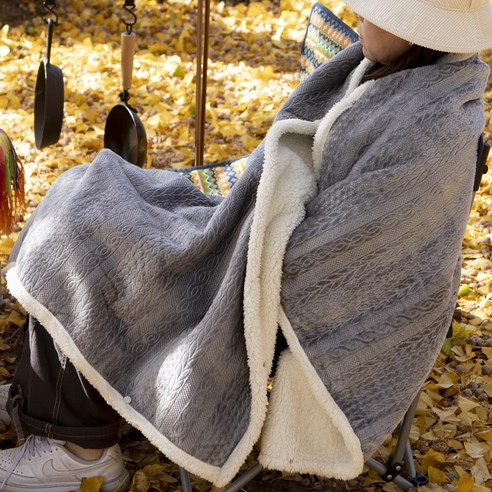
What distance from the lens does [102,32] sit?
5.43 meters

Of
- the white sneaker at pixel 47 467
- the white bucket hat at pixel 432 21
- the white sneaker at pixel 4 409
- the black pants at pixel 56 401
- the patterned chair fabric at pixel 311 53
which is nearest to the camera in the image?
the white bucket hat at pixel 432 21

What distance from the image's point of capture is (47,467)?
209 centimetres

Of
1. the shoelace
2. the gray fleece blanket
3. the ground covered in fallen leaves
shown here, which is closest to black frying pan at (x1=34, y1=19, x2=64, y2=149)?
the ground covered in fallen leaves

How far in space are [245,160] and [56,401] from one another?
1027mm

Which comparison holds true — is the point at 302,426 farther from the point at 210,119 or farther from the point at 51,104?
the point at 210,119

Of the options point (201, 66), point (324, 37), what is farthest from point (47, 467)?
point (324, 37)

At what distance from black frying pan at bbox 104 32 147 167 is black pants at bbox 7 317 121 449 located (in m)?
0.92

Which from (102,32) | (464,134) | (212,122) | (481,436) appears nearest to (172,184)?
(464,134)

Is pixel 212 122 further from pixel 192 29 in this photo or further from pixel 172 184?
pixel 172 184

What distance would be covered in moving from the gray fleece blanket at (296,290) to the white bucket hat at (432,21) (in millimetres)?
72

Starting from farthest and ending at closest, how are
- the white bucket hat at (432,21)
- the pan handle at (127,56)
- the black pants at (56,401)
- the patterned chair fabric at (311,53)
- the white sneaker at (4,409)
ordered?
the pan handle at (127,56)
the patterned chair fabric at (311,53)
the white sneaker at (4,409)
the black pants at (56,401)
the white bucket hat at (432,21)

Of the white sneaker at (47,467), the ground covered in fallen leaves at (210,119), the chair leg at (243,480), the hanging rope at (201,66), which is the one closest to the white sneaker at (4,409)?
the ground covered in fallen leaves at (210,119)

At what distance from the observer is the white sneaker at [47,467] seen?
2084 millimetres

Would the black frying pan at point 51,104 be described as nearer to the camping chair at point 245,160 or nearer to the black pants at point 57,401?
the camping chair at point 245,160
